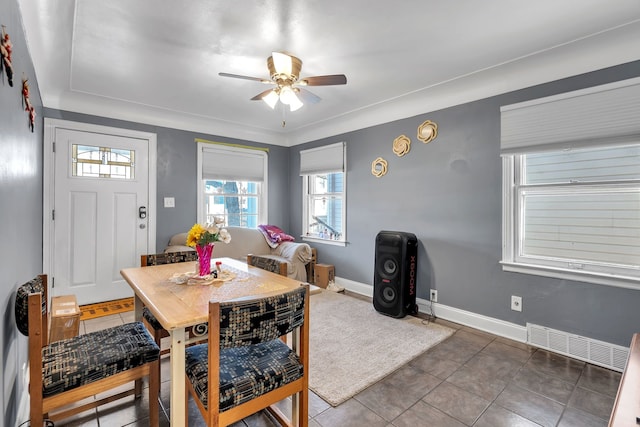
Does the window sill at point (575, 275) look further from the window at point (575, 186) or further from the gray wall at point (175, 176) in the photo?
the gray wall at point (175, 176)

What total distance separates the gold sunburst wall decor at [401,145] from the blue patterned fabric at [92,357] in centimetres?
309

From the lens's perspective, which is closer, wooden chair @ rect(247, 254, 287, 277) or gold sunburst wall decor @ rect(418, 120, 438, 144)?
wooden chair @ rect(247, 254, 287, 277)

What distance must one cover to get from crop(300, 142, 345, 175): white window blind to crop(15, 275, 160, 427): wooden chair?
326 centimetres

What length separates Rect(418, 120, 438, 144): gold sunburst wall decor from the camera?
11.0 feet

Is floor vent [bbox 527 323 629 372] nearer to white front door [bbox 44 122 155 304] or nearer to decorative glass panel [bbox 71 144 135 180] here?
white front door [bbox 44 122 155 304]

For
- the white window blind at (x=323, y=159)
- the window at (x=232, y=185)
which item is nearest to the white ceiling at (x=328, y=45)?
the white window blind at (x=323, y=159)

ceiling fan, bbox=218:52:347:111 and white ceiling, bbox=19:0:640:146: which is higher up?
white ceiling, bbox=19:0:640:146

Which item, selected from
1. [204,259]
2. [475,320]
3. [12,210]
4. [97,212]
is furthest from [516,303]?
[97,212]

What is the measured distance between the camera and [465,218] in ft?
10.3

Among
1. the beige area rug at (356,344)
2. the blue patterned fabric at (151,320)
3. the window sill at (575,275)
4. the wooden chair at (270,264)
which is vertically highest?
the wooden chair at (270,264)

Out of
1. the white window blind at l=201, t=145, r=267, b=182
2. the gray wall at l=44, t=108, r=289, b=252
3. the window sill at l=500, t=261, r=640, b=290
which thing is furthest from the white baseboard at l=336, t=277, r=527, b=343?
the gray wall at l=44, t=108, r=289, b=252

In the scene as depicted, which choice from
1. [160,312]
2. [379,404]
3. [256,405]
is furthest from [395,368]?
[160,312]

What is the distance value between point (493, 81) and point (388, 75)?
3.21 ft

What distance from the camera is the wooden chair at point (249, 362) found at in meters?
1.19
